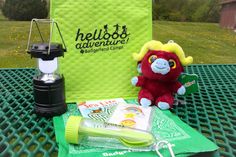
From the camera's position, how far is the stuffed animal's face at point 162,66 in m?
0.88

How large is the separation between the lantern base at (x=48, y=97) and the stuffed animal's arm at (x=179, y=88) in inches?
13.1

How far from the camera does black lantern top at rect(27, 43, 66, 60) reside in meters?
0.80

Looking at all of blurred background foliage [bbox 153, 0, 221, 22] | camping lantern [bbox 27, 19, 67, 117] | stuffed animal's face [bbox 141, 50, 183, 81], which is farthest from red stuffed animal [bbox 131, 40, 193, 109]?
blurred background foliage [bbox 153, 0, 221, 22]

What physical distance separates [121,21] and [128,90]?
22 centimetres

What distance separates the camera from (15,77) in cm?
124

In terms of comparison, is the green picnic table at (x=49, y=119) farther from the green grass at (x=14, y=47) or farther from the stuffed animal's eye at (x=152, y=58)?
the green grass at (x=14, y=47)

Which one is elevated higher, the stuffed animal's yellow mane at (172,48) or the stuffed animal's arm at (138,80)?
the stuffed animal's yellow mane at (172,48)

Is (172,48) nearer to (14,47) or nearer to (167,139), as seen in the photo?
(167,139)

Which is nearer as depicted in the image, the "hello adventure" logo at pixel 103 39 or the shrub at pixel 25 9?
the "hello adventure" logo at pixel 103 39

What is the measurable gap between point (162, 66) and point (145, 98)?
0.11 metres

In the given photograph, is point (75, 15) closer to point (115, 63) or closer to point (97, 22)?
point (97, 22)

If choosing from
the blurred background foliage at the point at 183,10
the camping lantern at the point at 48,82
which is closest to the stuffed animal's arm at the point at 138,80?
the camping lantern at the point at 48,82

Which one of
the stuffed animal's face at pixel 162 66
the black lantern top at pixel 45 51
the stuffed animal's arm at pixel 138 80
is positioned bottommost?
the stuffed animal's arm at pixel 138 80

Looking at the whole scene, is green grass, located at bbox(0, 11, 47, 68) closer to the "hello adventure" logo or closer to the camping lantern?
the "hello adventure" logo
